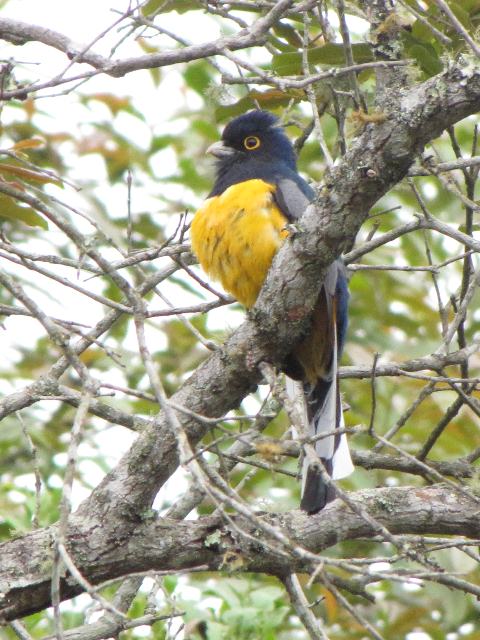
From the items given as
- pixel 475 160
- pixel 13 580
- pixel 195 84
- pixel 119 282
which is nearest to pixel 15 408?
pixel 13 580

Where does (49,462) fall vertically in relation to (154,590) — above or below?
above

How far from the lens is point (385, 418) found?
17.4 ft

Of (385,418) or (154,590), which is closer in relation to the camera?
(154,590)

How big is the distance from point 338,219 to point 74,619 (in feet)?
6.75

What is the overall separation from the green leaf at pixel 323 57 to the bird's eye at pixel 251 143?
113 centimetres

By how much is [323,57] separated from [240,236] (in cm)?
80

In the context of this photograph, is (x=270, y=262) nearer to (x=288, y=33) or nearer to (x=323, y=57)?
(x=323, y=57)

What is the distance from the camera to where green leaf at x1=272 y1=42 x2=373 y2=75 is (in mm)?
3621

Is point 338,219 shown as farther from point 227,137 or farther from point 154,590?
point 227,137

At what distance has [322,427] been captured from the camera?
4.28 metres

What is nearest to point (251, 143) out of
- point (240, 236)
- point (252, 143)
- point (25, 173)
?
point (252, 143)

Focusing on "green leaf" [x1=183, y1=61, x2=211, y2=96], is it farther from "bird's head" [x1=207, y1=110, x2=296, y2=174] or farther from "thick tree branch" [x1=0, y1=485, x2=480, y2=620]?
"thick tree branch" [x1=0, y1=485, x2=480, y2=620]

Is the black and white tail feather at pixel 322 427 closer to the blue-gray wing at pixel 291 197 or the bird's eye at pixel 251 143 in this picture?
the blue-gray wing at pixel 291 197

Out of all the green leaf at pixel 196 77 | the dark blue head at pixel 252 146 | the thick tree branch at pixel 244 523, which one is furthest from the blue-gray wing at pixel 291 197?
the green leaf at pixel 196 77
